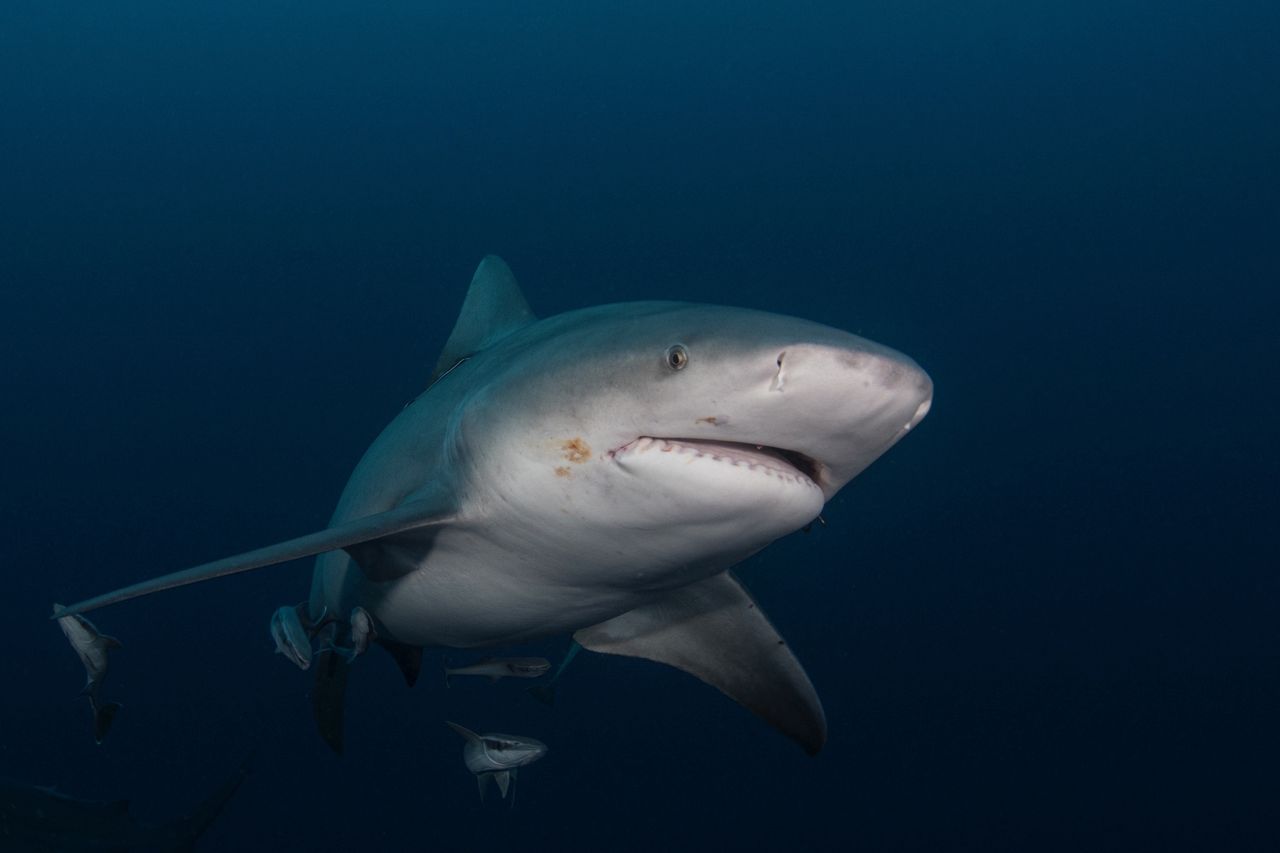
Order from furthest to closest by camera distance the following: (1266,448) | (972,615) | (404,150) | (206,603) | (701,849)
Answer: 1. (404,150)
2. (1266,448)
3. (972,615)
4. (206,603)
5. (701,849)

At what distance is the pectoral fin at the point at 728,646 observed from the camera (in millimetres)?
3697

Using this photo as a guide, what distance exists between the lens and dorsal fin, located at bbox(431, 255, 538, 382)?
434 cm

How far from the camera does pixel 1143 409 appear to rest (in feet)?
148

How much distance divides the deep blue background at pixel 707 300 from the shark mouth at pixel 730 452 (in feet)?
67.8

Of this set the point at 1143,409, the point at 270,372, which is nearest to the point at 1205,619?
the point at 1143,409

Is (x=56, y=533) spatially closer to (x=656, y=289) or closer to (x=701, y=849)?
(x=701, y=849)

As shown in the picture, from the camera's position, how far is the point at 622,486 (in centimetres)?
208

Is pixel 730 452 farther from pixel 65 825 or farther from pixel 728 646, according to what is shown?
pixel 65 825

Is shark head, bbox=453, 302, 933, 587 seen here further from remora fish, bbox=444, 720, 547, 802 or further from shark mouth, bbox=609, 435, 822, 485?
remora fish, bbox=444, 720, 547, 802

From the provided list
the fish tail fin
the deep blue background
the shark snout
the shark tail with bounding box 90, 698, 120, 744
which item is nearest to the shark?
the shark snout

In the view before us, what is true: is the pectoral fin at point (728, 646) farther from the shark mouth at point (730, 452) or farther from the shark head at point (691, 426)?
the shark mouth at point (730, 452)

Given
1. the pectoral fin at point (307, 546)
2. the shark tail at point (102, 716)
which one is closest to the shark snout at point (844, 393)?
the pectoral fin at point (307, 546)

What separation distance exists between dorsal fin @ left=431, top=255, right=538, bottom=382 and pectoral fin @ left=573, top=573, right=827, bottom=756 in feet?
5.54

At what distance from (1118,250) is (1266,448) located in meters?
15.5
